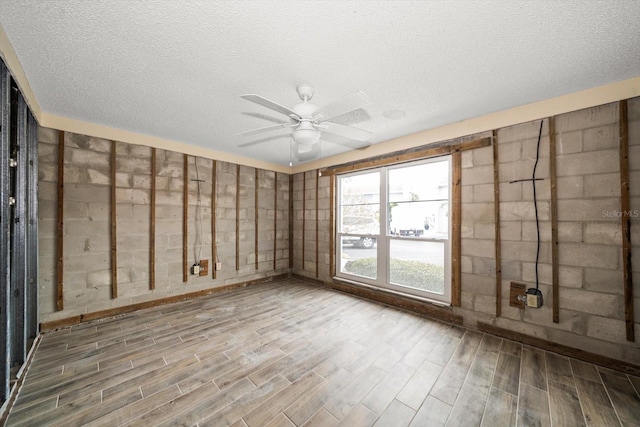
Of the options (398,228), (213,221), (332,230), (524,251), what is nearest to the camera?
(524,251)

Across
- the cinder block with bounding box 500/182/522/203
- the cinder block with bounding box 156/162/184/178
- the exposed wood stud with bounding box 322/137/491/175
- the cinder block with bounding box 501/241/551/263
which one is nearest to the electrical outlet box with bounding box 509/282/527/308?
the cinder block with bounding box 501/241/551/263

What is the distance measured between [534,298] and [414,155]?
2254mm

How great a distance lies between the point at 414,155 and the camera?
3543 millimetres

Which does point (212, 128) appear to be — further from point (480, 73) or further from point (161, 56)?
point (480, 73)

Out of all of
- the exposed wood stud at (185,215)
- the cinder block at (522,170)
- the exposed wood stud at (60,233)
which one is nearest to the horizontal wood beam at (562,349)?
the cinder block at (522,170)

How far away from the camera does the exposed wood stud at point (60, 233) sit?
9.55 ft

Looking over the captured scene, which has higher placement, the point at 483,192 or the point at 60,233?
the point at 483,192

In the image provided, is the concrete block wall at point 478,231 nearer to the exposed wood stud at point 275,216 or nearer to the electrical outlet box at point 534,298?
the electrical outlet box at point 534,298

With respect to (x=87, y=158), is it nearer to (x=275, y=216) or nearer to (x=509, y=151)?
(x=275, y=216)

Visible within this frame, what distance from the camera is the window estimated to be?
336 centimetres

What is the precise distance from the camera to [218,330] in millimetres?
2881

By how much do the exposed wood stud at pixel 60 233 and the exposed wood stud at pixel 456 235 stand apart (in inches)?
198

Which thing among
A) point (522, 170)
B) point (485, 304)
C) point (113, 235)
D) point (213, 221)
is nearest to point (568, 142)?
point (522, 170)

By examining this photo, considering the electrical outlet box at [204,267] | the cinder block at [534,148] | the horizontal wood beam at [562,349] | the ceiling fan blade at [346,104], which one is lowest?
the horizontal wood beam at [562,349]
